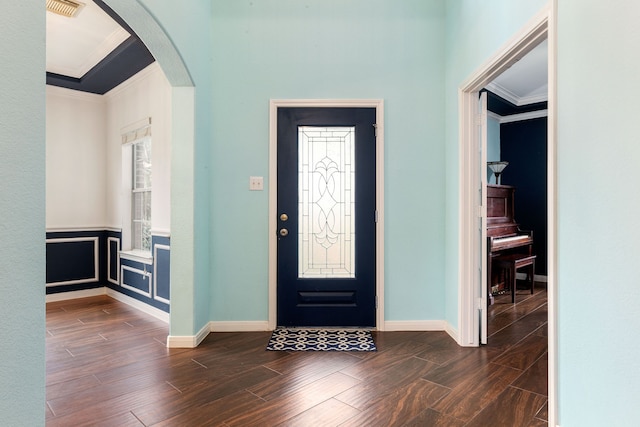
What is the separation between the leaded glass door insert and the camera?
314 centimetres

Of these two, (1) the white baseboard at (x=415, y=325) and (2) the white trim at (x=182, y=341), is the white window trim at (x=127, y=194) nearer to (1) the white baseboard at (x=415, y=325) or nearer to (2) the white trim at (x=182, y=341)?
(2) the white trim at (x=182, y=341)

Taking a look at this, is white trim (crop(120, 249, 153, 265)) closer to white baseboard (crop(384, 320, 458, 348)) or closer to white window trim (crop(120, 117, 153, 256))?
white window trim (crop(120, 117, 153, 256))

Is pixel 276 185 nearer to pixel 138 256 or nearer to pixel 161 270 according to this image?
pixel 161 270

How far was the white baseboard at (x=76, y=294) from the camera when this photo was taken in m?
4.26

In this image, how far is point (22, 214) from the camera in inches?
46.6

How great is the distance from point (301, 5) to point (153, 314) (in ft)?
11.2

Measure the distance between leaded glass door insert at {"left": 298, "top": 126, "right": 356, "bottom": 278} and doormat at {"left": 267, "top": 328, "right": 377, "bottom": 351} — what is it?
0.49 metres

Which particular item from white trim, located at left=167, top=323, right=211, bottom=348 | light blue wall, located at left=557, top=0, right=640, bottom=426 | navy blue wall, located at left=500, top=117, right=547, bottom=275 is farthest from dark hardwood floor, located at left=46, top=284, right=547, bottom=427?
navy blue wall, located at left=500, top=117, right=547, bottom=275

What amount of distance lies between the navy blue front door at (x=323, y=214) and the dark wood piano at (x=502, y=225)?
1.96 m

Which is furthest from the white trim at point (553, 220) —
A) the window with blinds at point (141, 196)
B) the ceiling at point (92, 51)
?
the window with blinds at point (141, 196)

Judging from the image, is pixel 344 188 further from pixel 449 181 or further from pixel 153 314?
pixel 153 314

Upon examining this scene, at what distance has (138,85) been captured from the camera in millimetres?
3975

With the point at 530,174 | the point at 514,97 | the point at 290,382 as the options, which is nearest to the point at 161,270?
the point at 290,382

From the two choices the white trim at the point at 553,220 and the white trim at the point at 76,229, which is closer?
the white trim at the point at 553,220
